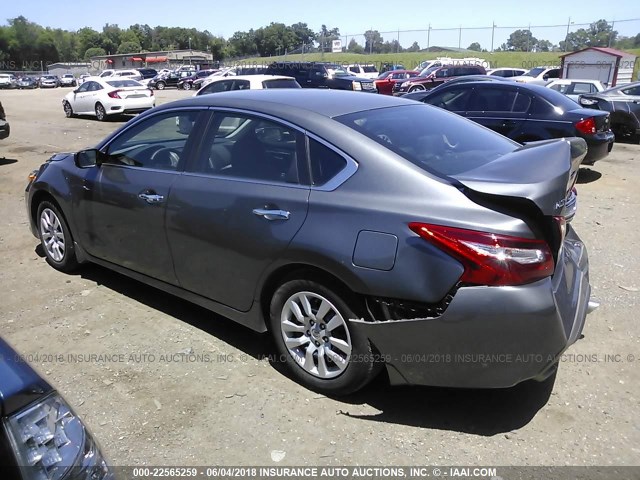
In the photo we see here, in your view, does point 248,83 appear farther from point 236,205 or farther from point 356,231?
point 356,231

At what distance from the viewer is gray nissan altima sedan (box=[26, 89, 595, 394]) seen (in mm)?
2570

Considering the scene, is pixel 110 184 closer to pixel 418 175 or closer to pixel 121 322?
pixel 121 322

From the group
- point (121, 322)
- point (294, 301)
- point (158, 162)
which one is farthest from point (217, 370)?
point (158, 162)

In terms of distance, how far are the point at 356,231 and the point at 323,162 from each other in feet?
1.70

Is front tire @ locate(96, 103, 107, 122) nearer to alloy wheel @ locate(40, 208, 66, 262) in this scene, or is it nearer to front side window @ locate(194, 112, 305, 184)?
alloy wheel @ locate(40, 208, 66, 262)

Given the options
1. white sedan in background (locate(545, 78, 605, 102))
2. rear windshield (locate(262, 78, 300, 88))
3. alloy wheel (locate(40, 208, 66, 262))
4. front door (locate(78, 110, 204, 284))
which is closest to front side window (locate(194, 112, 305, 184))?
front door (locate(78, 110, 204, 284))

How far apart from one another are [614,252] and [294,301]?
13.1 feet

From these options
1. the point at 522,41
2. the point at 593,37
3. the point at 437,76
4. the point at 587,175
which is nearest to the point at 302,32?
the point at 522,41

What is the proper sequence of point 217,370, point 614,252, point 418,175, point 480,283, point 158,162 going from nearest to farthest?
point 480,283 < point 418,175 < point 217,370 < point 158,162 < point 614,252

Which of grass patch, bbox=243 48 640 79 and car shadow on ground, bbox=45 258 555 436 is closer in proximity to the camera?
car shadow on ground, bbox=45 258 555 436

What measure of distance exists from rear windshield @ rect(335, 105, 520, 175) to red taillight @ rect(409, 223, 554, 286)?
0.46 m

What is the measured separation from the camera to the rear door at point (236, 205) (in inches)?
123

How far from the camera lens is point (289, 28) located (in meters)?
129

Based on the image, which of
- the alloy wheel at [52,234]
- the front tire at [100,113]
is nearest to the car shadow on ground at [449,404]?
the alloy wheel at [52,234]
